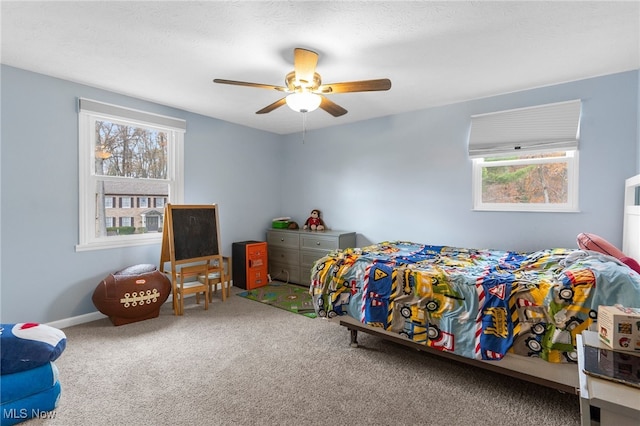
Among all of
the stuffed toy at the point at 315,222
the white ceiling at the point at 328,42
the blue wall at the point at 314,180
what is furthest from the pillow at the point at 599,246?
the stuffed toy at the point at 315,222

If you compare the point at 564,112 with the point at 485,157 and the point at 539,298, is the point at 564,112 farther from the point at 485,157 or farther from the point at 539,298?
the point at 539,298

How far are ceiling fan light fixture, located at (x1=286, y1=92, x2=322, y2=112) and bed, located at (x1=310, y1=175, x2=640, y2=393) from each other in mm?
1299

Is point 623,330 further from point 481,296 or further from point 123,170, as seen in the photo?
point 123,170

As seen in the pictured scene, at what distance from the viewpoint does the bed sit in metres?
1.75

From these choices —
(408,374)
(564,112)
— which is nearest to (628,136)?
(564,112)

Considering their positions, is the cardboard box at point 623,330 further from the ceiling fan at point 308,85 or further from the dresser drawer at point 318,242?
the dresser drawer at point 318,242

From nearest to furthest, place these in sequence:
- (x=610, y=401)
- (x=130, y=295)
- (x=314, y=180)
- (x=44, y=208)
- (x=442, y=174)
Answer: (x=610, y=401) < (x=44, y=208) < (x=130, y=295) < (x=442, y=174) < (x=314, y=180)

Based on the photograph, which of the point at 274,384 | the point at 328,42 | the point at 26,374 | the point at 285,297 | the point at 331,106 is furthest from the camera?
the point at 285,297

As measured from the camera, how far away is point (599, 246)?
2.21 m

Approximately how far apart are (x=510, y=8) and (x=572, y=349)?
2.01 meters

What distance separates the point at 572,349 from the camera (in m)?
1.76

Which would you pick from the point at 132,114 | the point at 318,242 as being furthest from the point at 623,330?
the point at 132,114

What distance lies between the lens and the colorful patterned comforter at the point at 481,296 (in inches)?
68.8

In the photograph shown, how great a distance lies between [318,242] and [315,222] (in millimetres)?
515
